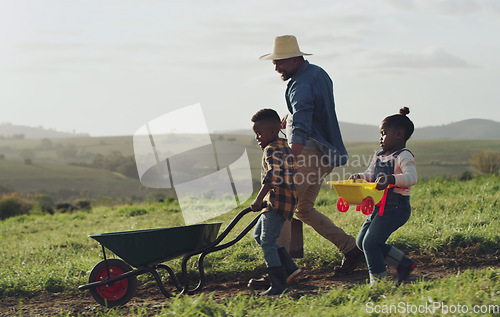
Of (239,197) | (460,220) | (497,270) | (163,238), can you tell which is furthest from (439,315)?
(239,197)

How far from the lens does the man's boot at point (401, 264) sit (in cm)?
408

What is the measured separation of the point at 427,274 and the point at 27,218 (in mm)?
11038

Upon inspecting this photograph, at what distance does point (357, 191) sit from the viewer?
406cm

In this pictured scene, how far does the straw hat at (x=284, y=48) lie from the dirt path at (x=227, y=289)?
82.5 inches

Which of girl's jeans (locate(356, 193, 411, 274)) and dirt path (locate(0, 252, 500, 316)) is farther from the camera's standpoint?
dirt path (locate(0, 252, 500, 316))

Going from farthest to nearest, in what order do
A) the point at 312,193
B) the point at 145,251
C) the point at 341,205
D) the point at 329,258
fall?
the point at 329,258 → the point at 312,193 → the point at 341,205 → the point at 145,251

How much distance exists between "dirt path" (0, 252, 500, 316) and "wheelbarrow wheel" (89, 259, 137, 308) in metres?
0.09

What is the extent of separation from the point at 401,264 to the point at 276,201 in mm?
1143

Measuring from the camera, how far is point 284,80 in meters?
4.71

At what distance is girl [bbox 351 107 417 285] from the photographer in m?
4.09

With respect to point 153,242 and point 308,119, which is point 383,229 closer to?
point 308,119

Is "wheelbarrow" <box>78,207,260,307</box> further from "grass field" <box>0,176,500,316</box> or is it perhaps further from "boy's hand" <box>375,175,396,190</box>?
"boy's hand" <box>375,175,396,190</box>

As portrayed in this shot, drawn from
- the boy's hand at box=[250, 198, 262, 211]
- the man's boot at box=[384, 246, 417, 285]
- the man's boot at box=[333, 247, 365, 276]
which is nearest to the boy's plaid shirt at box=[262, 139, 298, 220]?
the boy's hand at box=[250, 198, 262, 211]

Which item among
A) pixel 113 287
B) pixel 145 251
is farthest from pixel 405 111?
pixel 113 287
